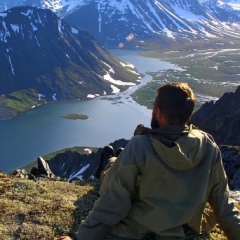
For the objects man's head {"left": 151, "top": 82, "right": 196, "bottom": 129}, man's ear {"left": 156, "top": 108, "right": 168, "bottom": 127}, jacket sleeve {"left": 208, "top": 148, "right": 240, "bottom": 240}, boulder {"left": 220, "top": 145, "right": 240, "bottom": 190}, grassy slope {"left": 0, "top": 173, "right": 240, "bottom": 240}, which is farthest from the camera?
boulder {"left": 220, "top": 145, "right": 240, "bottom": 190}

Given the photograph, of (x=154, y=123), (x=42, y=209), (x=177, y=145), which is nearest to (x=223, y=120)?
(x=42, y=209)

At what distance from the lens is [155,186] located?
7703mm

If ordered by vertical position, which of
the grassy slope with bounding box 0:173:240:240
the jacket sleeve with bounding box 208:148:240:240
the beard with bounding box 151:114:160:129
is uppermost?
the beard with bounding box 151:114:160:129

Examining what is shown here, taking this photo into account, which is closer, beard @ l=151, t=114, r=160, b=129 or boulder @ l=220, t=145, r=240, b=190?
beard @ l=151, t=114, r=160, b=129

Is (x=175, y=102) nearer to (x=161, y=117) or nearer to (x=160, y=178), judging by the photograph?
(x=161, y=117)

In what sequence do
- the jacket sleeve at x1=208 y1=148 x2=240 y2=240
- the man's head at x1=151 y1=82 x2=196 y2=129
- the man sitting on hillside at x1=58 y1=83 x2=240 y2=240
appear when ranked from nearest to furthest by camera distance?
1. the man's head at x1=151 y1=82 x2=196 y2=129
2. the man sitting on hillside at x1=58 y1=83 x2=240 y2=240
3. the jacket sleeve at x1=208 y1=148 x2=240 y2=240

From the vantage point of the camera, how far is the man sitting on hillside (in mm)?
7418

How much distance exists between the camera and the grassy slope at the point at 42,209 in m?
9.55

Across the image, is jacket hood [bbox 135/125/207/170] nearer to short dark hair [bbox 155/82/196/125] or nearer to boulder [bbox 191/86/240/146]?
short dark hair [bbox 155/82/196/125]

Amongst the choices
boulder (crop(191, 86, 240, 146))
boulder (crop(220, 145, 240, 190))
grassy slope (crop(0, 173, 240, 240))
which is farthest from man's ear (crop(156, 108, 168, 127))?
boulder (crop(191, 86, 240, 146))

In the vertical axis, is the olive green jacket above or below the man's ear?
below

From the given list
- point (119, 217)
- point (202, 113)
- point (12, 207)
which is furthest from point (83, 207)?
point (202, 113)

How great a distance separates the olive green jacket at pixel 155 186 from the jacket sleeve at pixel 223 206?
1.18ft

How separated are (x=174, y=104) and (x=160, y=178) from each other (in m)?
1.59
